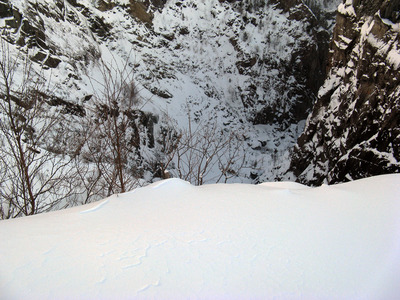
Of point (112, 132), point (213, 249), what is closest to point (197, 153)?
point (112, 132)

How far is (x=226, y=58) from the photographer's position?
2759 cm

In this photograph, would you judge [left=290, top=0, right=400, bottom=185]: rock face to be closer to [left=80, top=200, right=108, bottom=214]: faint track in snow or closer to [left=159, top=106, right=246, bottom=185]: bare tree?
[left=159, top=106, right=246, bottom=185]: bare tree

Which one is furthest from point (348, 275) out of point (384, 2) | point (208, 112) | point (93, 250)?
point (208, 112)

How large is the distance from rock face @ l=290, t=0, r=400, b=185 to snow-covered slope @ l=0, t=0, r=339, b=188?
16.9ft

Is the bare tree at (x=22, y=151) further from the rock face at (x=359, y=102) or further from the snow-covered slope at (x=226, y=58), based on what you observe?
the snow-covered slope at (x=226, y=58)

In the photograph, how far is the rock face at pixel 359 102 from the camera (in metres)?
9.68

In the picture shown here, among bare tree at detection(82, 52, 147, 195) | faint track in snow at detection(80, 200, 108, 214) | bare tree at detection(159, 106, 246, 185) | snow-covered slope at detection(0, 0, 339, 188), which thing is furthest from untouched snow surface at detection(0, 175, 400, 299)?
Result: snow-covered slope at detection(0, 0, 339, 188)

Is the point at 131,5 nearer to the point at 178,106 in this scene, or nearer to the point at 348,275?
the point at 178,106

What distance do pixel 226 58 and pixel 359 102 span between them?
18810 mm

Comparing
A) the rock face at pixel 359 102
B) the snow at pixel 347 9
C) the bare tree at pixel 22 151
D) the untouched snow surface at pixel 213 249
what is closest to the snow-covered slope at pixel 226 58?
the rock face at pixel 359 102

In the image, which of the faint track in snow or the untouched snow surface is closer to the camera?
the untouched snow surface

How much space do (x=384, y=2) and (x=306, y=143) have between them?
8.32m

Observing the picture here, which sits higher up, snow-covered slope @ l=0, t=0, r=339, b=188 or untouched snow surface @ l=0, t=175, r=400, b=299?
snow-covered slope @ l=0, t=0, r=339, b=188

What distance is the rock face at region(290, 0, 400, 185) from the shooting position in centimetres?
968
